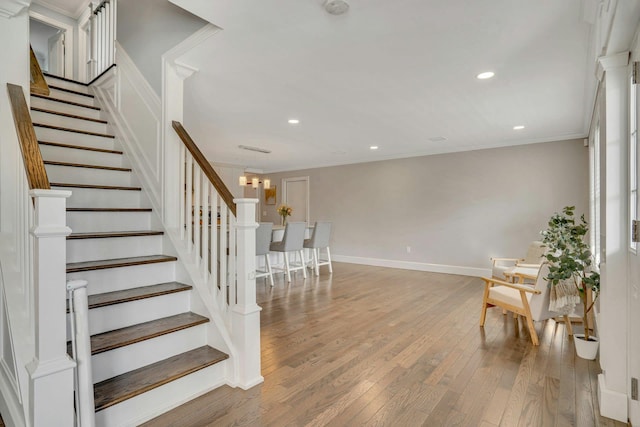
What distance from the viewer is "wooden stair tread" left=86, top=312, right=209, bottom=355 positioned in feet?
5.88

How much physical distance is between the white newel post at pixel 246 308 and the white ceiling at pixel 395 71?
48.8 inches

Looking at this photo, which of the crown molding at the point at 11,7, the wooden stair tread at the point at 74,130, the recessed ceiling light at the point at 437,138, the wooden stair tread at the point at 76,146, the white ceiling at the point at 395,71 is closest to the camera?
the crown molding at the point at 11,7

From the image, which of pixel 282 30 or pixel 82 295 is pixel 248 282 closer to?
pixel 82 295

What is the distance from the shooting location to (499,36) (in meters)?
2.21

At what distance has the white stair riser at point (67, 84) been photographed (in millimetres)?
3532

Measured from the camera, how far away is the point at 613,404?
183 cm

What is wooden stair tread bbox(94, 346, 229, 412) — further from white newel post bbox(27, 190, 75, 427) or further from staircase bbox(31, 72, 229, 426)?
white newel post bbox(27, 190, 75, 427)

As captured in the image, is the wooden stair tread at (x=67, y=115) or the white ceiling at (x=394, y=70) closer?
the white ceiling at (x=394, y=70)

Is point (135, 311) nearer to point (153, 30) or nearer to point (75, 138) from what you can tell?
point (75, 138)

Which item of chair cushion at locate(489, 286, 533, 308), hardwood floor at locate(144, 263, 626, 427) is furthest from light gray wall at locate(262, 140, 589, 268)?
chair cushion at locate(489, 286, 533, 308)

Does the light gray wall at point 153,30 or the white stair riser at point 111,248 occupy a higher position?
the light gray wall at point 153,30

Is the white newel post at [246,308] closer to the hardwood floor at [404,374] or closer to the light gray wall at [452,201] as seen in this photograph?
the hardwood floor at [404,374]

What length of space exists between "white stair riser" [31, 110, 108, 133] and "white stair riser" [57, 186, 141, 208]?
0.99 m

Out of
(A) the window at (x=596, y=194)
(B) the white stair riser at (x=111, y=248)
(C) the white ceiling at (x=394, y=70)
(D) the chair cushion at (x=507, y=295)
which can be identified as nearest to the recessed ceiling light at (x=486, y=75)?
(C) the white ceiling at (x=394, y=70)
